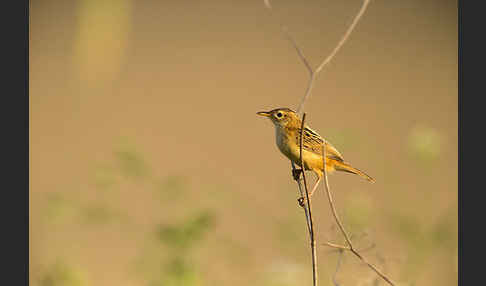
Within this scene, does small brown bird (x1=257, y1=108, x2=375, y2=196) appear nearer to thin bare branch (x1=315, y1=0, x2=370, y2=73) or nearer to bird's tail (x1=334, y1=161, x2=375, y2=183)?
bird's tail (x1=334, y1=161, x2=375, y2=183)

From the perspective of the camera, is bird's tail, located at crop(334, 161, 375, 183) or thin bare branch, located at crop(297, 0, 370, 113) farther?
bird's tail, located at crop(334, 161, 375, 183)

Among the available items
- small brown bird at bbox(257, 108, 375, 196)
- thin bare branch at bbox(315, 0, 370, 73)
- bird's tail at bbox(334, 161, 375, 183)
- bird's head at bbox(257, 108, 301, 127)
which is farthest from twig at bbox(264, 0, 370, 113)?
bird's tail at bbox(334, 161, 375, 183)

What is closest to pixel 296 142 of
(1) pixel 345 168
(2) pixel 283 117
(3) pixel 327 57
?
(2) pixel 283 117

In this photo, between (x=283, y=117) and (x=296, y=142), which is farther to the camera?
(x=283, y=117)

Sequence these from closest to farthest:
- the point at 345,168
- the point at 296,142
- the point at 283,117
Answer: the point at 296,142, the point at 283,117, the point at 345,168

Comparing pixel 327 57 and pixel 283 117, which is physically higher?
pixel 327 57

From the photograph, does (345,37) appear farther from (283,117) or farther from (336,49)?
(283,117)

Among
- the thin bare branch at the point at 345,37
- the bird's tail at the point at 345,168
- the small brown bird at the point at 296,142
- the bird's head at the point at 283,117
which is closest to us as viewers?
the thin bare branch at the point at 345,37

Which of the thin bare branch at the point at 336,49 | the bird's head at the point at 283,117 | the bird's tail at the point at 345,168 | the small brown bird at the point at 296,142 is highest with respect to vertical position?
the thin bare branch at the point at 336,49

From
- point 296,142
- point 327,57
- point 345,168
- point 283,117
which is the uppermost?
point 327,57

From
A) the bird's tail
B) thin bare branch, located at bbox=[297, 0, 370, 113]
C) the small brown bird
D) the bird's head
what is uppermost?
thin bare branch, located at bbox=[297, 0, 370, 113]

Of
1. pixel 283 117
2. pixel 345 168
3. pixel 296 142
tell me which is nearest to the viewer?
pixel 296 142

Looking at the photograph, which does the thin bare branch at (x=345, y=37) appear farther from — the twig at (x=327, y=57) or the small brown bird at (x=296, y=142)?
the small brown bird at (x=296, y=142)

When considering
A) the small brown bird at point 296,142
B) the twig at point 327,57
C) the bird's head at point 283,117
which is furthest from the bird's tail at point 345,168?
the twig at point 327,57
